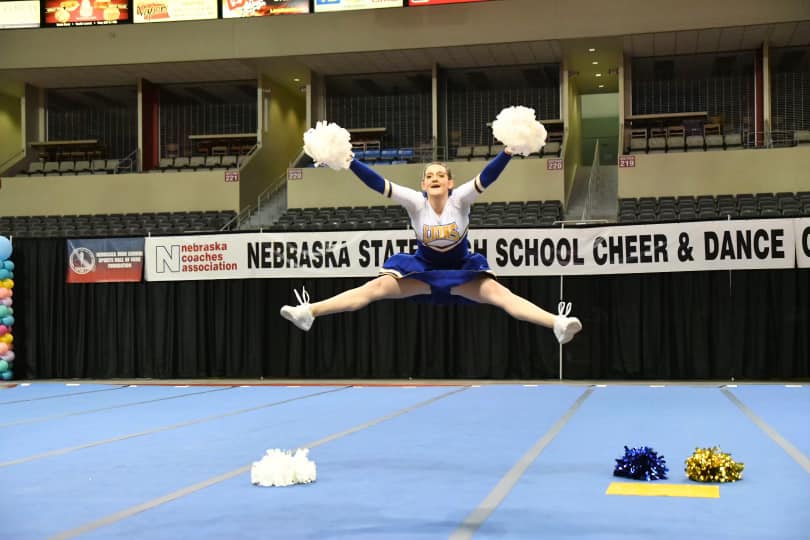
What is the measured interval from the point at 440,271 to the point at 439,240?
19 centimetres

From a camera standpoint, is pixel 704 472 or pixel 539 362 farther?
pixel 539 362

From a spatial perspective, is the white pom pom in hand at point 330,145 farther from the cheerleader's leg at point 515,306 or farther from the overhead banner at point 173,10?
the overhead banner at point 173,10

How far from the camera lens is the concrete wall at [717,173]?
52.9 feet

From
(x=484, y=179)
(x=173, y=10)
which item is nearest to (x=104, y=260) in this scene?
(x=173, y=10)

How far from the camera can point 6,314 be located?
1304 cm

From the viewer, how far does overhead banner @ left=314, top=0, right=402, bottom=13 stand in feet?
58.6

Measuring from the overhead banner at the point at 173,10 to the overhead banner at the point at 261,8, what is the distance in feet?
1.05

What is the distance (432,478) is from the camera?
4.88m

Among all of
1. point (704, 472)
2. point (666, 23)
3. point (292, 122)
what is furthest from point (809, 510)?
point (292, 122)

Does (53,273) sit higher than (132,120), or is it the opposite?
(132,120)

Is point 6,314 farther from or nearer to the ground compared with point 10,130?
nearer to the ground

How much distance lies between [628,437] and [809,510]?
2.48 metres

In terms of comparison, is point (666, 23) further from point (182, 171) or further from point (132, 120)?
point (132, 120)

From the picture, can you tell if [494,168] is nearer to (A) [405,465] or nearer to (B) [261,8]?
(A) [405,465]
